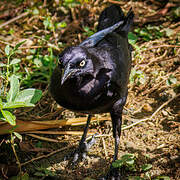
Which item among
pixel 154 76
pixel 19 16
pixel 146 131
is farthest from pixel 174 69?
pixel 19 16

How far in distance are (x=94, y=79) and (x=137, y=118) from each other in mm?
1424

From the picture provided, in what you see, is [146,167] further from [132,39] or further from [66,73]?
[132,39]

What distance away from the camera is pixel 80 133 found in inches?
160

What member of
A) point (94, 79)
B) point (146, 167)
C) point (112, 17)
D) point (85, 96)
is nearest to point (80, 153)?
point (146, 167)

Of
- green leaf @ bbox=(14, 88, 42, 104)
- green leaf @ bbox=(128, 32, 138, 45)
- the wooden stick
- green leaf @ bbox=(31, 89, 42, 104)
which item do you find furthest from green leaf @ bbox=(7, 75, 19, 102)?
green leaf @ bbox=(128, 32, 138, 45)

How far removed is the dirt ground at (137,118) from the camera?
3402 millimetres

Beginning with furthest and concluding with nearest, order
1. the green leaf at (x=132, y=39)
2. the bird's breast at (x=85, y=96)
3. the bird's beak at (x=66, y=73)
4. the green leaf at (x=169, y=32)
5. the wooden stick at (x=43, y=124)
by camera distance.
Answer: the green leaf at (x=169, y=32), the green leaf at (x=132, y=39), the wooden stick at (x=43, y=124), the bird's breast at (x=85, y=96), the bird's beak at (x=66, y=73)

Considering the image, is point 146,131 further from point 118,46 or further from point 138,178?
point 118,46

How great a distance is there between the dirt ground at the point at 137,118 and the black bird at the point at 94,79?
263 mm

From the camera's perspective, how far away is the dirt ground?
340 centimetres

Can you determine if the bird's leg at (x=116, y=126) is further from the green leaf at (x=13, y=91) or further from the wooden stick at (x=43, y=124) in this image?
the green leaf at (x=13, y=91)

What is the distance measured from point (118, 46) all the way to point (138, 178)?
174 centimetres

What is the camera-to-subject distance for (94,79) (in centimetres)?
301

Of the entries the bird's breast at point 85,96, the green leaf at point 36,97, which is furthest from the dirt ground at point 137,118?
the green leaf at point 36,97
